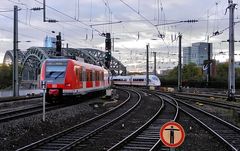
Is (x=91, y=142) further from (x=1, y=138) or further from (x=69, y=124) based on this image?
(x=69, y=124)

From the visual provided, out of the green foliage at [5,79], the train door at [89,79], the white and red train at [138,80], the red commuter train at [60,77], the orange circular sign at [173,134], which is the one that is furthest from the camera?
the green foliage at [5,79]

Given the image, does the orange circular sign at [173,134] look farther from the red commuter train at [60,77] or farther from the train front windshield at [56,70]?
the train front windshield at [56,70]

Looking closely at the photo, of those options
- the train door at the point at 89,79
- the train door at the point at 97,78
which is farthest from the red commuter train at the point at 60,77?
the train door at the point at 97,78

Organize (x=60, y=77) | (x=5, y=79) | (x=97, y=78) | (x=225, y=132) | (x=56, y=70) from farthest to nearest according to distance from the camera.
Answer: (x=5, y=79)
(x=97, y=78)
(x=56, y=70)
(x=60, y=77)
(x=225, y=132)

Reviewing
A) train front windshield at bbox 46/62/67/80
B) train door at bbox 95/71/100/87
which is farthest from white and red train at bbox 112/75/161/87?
train front windshield at bbox 46/62/67/80

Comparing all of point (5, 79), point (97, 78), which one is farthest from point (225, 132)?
point (5, 79)

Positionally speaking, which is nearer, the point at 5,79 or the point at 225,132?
the point at 225,132

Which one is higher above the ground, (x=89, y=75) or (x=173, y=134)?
(x=89, y=75)

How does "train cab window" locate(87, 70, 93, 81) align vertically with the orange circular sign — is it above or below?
above

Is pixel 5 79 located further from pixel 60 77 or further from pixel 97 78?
pixel 60 77

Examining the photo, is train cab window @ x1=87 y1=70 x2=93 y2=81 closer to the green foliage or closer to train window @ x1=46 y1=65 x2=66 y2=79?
train window @ x1=46 y1=65 x2=66 y2=79

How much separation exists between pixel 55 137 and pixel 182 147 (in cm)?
438

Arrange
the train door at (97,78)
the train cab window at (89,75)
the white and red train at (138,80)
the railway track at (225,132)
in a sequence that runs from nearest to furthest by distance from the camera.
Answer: the railway track at (225,132)
the train cab window at (89,75)
the train door at (97,78)
the white and red train at (138,80)

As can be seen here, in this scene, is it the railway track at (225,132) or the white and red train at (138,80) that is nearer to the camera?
the railway track at (225,132)
